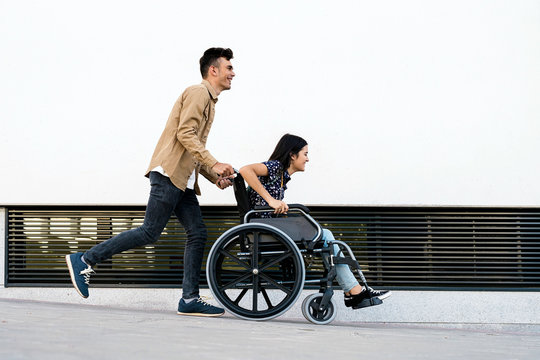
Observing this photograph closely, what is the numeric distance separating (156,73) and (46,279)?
5.95 feet

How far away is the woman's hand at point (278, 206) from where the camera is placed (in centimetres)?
370

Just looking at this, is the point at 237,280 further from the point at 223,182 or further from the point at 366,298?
the point at 366,298

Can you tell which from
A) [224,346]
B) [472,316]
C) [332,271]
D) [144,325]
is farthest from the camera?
[472,316]

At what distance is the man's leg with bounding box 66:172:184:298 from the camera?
373 cm

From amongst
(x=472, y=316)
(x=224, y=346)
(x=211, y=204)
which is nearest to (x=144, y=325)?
(x=224, y=346)

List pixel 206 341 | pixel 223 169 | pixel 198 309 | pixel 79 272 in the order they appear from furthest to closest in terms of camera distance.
Answer: pixel 198 309, pixel 79 272, pixel 223 169, pixel 206 341

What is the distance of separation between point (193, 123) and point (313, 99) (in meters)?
1.48

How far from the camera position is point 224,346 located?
242 centimetres

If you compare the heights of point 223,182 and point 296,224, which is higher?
point 223,182

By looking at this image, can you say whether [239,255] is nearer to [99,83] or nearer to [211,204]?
[211,204]

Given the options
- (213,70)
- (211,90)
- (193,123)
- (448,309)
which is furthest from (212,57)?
(448,309)

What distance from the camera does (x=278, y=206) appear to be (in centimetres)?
369

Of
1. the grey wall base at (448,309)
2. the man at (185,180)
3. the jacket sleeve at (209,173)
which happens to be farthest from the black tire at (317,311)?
the grey wall base at (448,309)

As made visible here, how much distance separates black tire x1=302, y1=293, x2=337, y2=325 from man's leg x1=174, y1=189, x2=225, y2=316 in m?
0.56
